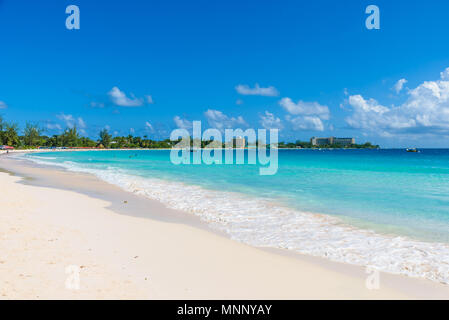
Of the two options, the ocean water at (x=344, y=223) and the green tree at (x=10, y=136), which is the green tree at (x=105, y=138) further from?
the ocean water at (x=344, y=223)

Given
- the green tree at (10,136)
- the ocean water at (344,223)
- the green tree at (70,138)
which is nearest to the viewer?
the ocean water at (344,223)

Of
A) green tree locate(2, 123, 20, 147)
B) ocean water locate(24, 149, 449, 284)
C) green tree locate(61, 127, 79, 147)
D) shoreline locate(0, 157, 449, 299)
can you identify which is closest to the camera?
shoreline locate(0, 157, 449, 299)

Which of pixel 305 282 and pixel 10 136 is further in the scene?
pixel 10 136

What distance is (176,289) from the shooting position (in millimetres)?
4449

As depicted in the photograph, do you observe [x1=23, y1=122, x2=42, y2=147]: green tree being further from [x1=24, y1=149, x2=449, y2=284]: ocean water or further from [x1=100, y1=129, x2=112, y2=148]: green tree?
[x1=24, y1=149, x2=449, y2=284]: ocean water

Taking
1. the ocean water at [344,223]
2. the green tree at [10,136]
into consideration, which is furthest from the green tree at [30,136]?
the ocean water at [344,223]

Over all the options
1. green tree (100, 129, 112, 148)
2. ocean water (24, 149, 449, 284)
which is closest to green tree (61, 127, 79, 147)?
green tree (100, 129, 112, 148)

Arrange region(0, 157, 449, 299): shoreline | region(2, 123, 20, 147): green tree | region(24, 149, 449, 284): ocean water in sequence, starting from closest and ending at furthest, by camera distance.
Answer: region(0, 157, 449, 299): shoreline < region(24, 149, 449, 284): ocean water < region(2, 123, 20, 147): green tree

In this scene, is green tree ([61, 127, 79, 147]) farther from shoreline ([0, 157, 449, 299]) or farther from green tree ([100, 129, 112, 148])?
shoreline ([0, 157, 449, 299])

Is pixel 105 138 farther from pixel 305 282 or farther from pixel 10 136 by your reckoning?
pixel 305 282

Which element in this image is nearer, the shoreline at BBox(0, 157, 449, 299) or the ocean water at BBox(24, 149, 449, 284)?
the shoreline at BBox(0, 157, 449, 299)

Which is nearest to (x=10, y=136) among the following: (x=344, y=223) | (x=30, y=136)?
(x=30, y=136)
